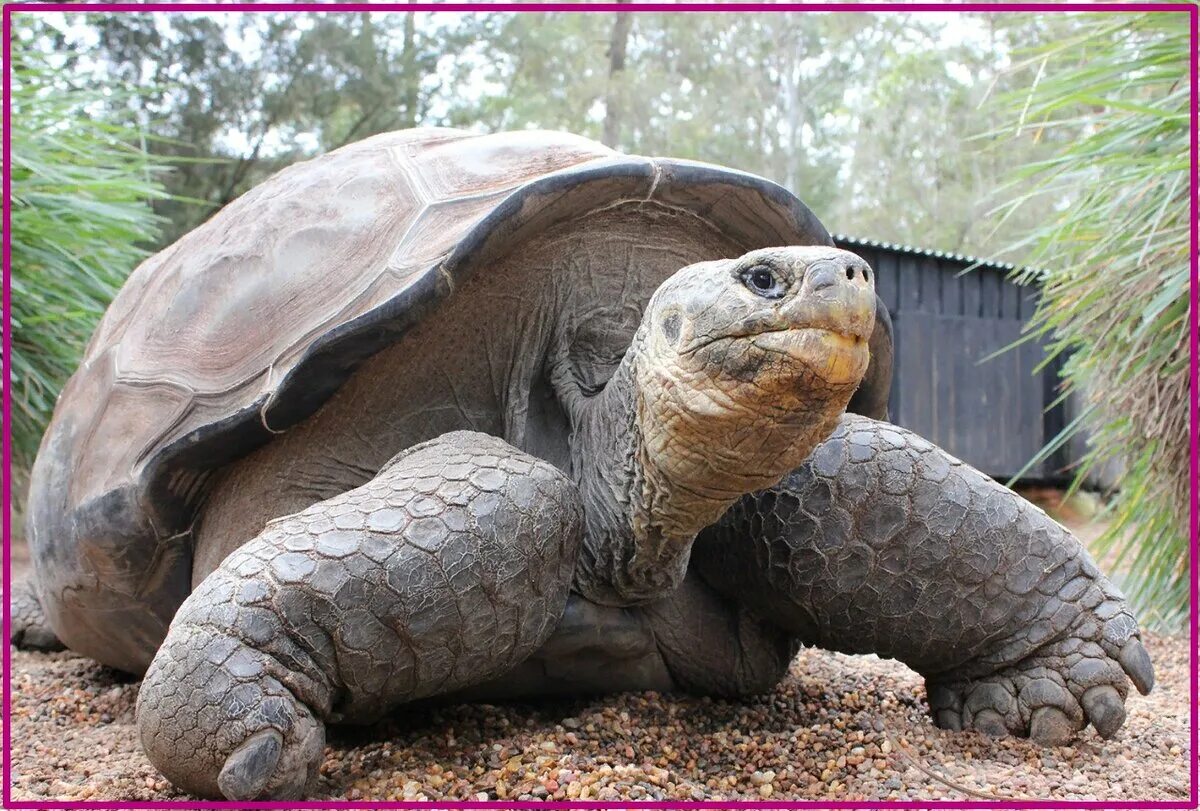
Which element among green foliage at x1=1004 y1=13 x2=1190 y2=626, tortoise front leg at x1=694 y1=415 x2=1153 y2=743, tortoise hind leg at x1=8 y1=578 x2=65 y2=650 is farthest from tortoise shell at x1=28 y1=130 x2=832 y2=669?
green foliage at x1=1004 y1=13 x2=1190 y2=626

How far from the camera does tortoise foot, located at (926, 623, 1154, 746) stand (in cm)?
217

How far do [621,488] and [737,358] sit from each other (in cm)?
50

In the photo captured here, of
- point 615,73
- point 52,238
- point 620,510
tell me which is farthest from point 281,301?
point 615,73

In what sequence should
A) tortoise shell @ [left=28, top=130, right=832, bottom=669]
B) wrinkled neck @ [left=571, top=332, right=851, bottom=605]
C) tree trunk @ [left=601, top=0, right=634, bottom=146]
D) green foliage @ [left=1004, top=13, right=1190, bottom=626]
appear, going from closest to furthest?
wrinkled neck @ [left=571, top=332, right=851, bottom=605] → tortoise shell @ [left=28, top=130, right=832, bottom=669] → green foliage @ [left=1004, top=13, right=1190, bottom=626] → tree trunk @ [left=601, top=0, right=634, bottom=146]

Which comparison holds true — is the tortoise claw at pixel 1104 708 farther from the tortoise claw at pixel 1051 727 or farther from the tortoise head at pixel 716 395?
the tortoise head at pixel 716 395

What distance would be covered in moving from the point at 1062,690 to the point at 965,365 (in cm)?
749

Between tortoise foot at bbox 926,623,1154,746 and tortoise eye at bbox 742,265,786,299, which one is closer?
tortoise eye at bbox 742,265,786,299

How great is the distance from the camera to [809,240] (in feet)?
7.73

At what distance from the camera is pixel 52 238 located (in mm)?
4188

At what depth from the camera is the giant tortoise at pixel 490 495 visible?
5.52ft

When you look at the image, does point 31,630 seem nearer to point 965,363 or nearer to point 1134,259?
point 1134,259

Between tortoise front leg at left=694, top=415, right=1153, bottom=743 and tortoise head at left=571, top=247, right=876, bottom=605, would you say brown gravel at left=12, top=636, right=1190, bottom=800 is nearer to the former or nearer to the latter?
tortoise front leg at left=694, top=415, right=1153, bottom=743

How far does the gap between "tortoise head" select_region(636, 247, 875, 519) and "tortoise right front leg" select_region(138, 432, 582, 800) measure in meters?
0.27

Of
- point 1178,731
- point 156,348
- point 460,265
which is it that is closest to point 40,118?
point 156,348
